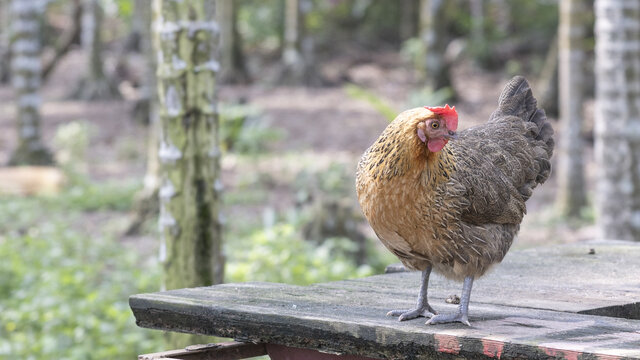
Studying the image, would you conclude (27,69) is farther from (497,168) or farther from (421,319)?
(421,319)

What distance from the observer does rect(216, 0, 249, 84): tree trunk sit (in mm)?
22984

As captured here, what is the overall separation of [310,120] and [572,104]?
771cm

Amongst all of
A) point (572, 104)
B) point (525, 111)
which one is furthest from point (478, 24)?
point (525, 111)

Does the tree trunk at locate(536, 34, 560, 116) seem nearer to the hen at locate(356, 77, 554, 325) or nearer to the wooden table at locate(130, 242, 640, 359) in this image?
the wooden table at locate(130, 242, 640, 359)

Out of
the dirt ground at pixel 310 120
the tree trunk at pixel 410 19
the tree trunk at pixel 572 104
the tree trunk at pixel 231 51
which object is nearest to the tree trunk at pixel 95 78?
the dirt ground at pixel 310 120

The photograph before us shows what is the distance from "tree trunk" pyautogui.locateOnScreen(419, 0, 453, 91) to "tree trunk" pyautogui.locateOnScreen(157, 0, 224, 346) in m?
13.1

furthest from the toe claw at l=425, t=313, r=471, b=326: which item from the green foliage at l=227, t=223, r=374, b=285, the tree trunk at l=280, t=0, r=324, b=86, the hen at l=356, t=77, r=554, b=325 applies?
the tree trunk at l=280, t=0, r=324, b=86

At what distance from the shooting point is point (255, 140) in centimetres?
1559

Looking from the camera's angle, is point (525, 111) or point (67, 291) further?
point (67, 291)

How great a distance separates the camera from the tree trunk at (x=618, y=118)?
26.7 ft

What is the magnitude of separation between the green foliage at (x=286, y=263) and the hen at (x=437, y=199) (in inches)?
159

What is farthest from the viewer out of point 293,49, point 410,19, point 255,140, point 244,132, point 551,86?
point 410,19

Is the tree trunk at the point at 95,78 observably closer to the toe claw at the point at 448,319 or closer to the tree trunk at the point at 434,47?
the tree trunk at the point at 434,47

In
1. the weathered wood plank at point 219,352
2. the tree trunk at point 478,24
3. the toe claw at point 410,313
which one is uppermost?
the tree trunk at point 478,24
